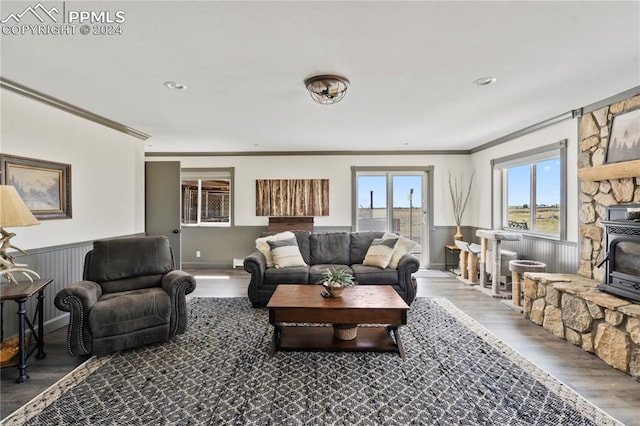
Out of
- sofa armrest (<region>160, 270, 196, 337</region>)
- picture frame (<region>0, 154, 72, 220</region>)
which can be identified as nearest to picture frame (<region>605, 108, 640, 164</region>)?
sofa armrest (<region>160, 270, 196, 337</region>)

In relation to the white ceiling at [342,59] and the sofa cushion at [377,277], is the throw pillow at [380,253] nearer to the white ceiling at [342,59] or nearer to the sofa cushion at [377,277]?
the sofa cushion at [377,277]

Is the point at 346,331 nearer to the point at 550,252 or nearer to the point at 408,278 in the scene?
the point at 408,278

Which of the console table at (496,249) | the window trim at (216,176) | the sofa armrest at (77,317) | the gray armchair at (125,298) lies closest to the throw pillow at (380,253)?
the console table at (496,249)

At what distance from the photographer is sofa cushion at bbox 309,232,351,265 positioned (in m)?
4.45

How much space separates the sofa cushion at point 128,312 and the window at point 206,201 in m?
3.65

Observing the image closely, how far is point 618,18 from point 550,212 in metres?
3.04

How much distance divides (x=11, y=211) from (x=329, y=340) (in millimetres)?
2815

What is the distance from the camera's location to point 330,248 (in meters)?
4.53

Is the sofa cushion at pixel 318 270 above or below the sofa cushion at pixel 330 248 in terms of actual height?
below

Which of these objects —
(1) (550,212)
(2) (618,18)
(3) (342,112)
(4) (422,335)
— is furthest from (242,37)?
(1) (550,212)

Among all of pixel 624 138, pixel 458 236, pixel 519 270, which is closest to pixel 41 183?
pixel 519 270

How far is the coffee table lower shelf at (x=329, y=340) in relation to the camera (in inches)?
102

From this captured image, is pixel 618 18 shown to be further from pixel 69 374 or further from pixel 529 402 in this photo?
pixel 69 374

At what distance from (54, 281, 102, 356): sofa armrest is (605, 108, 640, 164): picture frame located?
5262 millimetres
